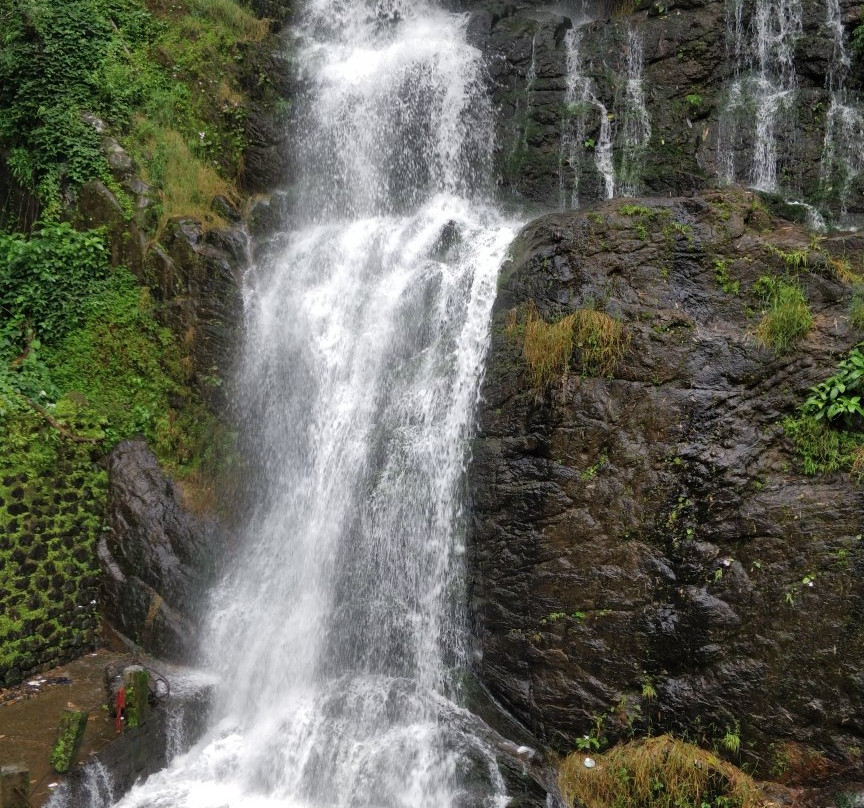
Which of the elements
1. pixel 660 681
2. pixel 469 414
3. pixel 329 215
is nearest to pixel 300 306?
pixel 329 215

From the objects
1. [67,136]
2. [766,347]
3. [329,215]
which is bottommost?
[766,347]

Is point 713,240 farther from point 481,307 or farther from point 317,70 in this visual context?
point 317,70

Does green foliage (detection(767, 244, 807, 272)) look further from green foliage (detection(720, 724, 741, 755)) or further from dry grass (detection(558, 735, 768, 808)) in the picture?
dry grass (detection(558, 735, 768, 808))

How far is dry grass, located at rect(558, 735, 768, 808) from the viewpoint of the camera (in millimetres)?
6141

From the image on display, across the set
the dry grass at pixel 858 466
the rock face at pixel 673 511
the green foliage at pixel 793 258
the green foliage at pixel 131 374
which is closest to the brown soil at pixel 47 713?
the green foliage at pixel 131 374

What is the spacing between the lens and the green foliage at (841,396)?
669cm

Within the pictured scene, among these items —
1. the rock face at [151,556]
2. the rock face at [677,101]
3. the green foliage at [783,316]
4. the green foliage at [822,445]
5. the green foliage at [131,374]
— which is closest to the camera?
the green foliage at [822,445]

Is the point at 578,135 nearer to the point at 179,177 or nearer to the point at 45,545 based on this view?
the point at 179,177

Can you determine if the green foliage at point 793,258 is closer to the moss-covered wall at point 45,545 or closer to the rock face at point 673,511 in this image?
the rock face at point 673,511

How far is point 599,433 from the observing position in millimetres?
7449

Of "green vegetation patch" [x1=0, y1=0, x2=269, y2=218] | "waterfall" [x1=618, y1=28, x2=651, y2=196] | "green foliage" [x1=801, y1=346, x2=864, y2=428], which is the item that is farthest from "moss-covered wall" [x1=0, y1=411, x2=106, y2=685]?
"waterfall" [x1=618, y1=28, x2=651, y2=196]

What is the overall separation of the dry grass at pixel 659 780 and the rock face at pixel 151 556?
501 centimetres

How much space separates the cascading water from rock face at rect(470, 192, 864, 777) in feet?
2.18

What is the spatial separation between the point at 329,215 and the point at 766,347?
7.80m
